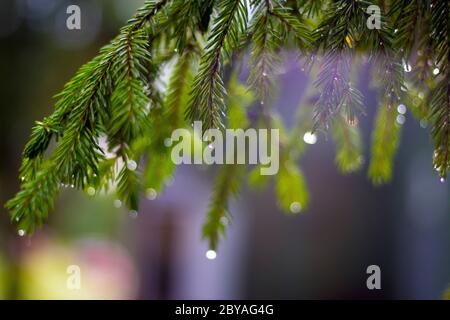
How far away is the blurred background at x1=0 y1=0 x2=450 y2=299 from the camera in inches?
173

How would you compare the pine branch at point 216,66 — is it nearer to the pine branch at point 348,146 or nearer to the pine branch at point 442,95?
the pine branch at point 442,95

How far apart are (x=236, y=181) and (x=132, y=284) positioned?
519 centimetres

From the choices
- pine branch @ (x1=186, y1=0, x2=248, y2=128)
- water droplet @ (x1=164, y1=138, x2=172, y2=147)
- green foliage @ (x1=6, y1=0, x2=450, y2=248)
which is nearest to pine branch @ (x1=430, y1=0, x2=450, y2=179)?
green foliage @ (x1=6, y1=0, x2=450, y2=248)

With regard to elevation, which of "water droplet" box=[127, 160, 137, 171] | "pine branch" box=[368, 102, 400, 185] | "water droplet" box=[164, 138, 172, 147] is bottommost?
"water droplet" box=[127, 160, 137, 171]

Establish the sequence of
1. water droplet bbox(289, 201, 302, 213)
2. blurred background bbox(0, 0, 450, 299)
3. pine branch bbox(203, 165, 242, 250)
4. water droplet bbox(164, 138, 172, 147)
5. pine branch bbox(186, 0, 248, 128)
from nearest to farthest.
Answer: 1. pine branch bbox(186, 0, 248, 128)
2. water droplet bbox(164, 138, 172, 147)
3. pine branch bbox(203, 165, 242, 250)
4. water droplet bbox(289, 201, 302, 213)
5. blurred background bbox(0, 0, 450, 299)

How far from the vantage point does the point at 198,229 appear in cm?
667

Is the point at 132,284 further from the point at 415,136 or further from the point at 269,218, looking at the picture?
the point at 415,136

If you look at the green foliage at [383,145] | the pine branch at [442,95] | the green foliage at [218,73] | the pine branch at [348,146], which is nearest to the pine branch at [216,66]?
the green foliage at [218,73]

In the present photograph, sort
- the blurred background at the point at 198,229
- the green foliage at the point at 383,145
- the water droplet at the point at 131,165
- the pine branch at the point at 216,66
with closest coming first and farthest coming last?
the pine branch at the point at 216,66
the water droplet at the point at 131,165
the green foliage at the point at 383,145
the blurred background at the point at 198,229

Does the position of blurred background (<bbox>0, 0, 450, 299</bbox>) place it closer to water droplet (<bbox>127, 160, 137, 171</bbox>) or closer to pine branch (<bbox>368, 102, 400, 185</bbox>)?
pine branch (<bbox>368, 102, 400, 185</bbox>)

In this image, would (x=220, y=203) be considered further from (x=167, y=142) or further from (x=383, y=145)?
(x=383, y=145)

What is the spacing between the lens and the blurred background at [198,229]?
4.39 meters

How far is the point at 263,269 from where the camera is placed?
6.16 m
